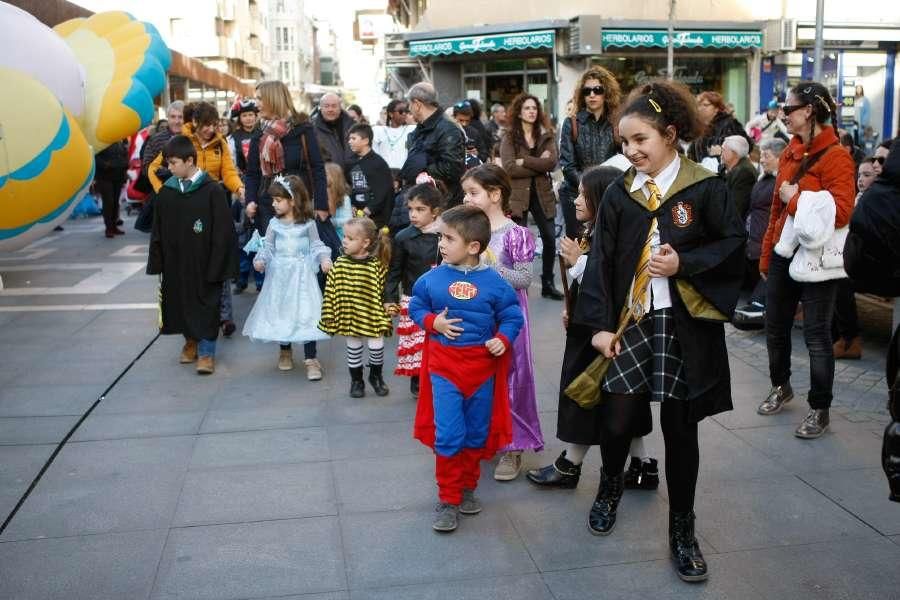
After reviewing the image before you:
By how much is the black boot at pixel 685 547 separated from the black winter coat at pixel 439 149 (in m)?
4.36

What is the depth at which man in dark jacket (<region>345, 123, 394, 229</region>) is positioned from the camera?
342 inches

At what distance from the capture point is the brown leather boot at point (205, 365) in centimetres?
701

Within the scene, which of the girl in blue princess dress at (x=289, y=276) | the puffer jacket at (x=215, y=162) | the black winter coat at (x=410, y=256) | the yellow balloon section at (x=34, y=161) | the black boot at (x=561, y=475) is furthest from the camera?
the puffer jacket at (x=215, y=162)

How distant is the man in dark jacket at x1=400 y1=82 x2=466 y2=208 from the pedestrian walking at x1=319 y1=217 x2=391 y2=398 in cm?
146

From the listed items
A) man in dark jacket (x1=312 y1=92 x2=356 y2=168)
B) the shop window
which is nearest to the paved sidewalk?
man in dark jacket (x1=312 y1=92 x2=356 y2=168)

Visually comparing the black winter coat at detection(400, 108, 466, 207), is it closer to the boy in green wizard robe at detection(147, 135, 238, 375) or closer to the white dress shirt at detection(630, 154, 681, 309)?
the boy in green wizard robe at detection(147, 135, 238, 375)

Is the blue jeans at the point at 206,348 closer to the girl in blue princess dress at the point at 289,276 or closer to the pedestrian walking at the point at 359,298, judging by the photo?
the girl in blue princess dress at the point at 289,276

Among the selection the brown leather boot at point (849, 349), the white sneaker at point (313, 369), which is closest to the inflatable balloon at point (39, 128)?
the white sneaker at point (313, 369)

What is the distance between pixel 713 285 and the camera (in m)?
3.66

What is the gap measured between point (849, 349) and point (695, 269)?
405 cm

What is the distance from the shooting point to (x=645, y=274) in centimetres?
372

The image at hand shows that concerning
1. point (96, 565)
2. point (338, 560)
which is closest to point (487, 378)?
point (338, 560)

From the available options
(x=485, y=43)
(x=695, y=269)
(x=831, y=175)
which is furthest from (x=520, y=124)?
(x=485, y=43)

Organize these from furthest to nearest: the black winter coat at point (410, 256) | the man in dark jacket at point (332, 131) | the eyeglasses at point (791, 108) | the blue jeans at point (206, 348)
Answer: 1. the man in dark jacket at point (332, 131)
2. the blue jeans at point (206, 348)
3. the black winter coat at point (410, 256)
4. the eyeglasses at point (791, 108)
